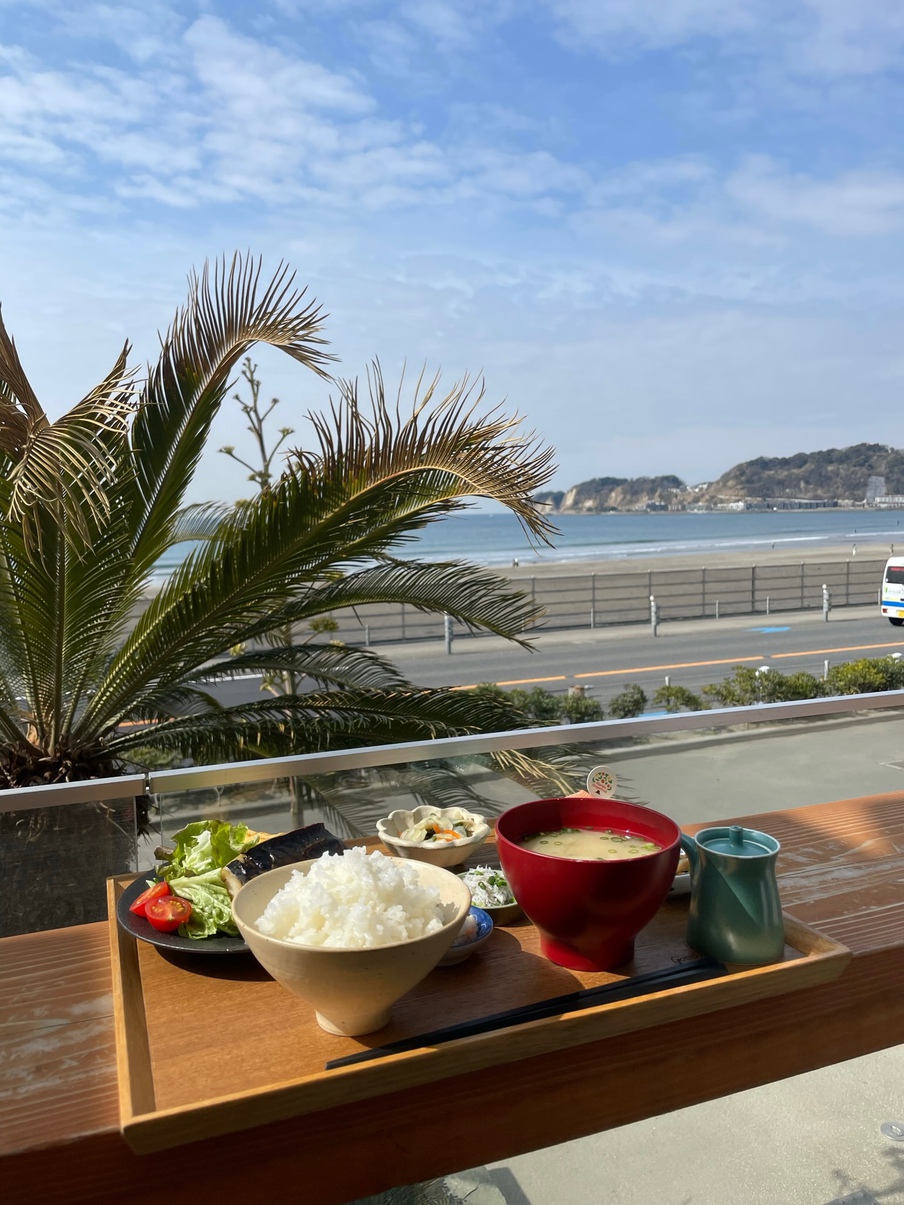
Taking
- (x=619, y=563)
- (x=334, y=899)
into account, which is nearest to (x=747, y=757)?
(x=334, y=899)

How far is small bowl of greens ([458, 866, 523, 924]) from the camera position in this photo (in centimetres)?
124

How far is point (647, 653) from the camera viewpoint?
63.0ft

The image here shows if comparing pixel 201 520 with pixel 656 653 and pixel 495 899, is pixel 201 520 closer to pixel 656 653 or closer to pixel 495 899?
pixel 495 899

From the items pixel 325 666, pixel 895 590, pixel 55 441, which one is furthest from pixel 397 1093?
pixel 895 590

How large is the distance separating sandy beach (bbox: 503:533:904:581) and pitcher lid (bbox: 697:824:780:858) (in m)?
39.5

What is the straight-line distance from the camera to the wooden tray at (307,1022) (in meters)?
0.89

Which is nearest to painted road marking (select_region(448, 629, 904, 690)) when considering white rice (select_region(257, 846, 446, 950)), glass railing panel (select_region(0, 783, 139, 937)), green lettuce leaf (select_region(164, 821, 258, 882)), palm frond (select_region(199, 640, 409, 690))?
palm frond (select_region(199, 640, 409, 690))

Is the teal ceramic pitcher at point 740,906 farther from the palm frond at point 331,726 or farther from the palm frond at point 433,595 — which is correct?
the palm frond at point 433,595

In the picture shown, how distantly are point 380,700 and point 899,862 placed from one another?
10.2 feet

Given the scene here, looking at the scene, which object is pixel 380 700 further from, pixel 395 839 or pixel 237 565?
pixel 395 839

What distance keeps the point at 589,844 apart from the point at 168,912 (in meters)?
0.56

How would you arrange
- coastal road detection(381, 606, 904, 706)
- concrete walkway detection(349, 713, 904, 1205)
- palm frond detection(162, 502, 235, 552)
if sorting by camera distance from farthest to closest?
coastal road detection(381, 606, 904, 706) < palm frond detection(162, 502, 235, 552) < concrete walkway detection(349, 713, 904, 1205)

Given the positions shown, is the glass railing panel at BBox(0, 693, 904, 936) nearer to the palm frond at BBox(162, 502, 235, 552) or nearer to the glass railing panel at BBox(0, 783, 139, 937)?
the glass railing panel at BBox(0, 783, 139, 937)

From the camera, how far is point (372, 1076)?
0.92 m
